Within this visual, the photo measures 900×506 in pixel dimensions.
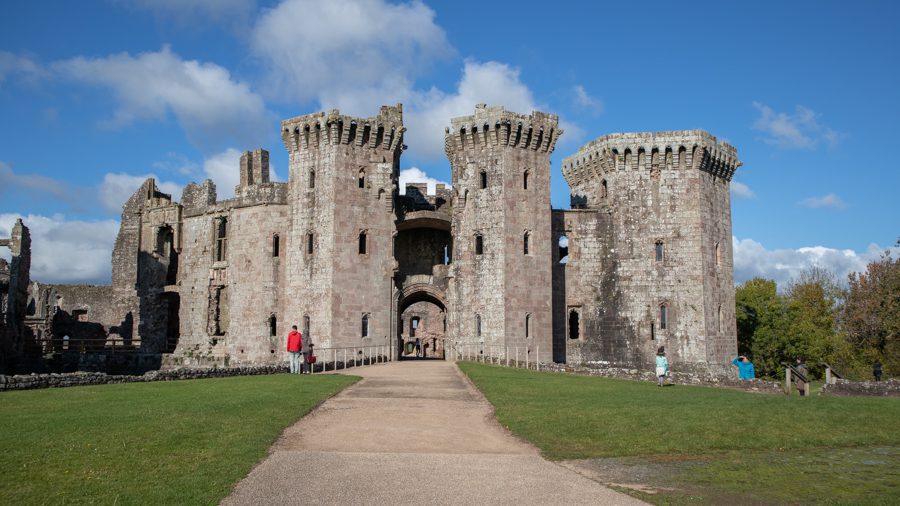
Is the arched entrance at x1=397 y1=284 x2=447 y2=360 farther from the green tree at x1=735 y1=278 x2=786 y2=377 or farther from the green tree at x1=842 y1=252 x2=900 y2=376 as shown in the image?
the green tree at x1=842 y1=252 x2=900 y2=376

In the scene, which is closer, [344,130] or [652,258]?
[344,130]

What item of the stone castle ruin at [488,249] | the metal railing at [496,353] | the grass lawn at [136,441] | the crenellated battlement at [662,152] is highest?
the crenellated battlement at [662,152]

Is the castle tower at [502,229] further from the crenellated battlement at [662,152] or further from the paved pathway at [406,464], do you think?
the paved pathway at [406,464]

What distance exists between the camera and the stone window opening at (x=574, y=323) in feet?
140

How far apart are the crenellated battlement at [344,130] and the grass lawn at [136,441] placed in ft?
72.7

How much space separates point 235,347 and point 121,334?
1240 centimetres

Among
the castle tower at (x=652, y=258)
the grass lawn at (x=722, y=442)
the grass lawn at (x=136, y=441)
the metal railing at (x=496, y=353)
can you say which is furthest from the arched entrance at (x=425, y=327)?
the grass lawn at (x=136, y=441)

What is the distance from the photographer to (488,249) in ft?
131

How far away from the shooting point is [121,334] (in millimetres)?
50312

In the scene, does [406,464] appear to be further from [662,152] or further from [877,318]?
[877,318]

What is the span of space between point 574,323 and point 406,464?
3168 cm

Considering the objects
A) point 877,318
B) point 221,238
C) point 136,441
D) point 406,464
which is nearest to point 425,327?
point 221,238

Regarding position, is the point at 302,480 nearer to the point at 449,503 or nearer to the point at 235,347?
the point at 449,503

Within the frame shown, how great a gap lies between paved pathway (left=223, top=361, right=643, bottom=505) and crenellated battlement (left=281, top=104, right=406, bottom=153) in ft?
78.1
